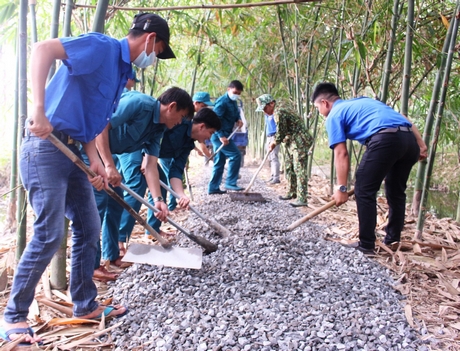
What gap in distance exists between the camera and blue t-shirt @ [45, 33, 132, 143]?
1571mm

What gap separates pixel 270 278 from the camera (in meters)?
2.36

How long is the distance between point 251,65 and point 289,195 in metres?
3.22

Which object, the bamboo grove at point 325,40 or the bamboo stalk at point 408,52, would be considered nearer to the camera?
the bamboo grove at point 325,40

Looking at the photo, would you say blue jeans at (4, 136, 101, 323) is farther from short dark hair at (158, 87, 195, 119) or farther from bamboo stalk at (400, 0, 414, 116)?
bamboo stalk at (400, 0, 414, 116)

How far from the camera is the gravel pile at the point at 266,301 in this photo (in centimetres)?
171

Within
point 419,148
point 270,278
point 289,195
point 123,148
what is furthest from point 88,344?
point 289,195

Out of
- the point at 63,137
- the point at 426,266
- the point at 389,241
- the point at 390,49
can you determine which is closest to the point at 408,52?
the point at 390,49

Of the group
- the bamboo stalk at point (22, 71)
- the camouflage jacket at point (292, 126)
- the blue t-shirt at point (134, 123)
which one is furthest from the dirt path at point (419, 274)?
Result: the camouflage jacket at point (292, 126)

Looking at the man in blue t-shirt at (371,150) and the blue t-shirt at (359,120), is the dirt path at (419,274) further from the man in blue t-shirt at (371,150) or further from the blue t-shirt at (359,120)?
the blue t-shirt at (359,120)

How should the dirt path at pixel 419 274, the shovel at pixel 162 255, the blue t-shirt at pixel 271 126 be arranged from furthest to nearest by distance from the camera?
the blue t-shirt at pixel 271 126 → the shovel at pixel 162 255 → the dirt path at pixel 419 274

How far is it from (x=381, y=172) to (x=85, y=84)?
221cm

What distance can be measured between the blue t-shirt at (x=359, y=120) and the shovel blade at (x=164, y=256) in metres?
1.39

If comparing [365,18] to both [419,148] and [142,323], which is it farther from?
[142,323]

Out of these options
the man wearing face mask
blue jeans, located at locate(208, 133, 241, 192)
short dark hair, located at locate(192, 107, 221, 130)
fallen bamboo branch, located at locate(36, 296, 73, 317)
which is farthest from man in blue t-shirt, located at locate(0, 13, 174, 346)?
blue jeans, located at locate(208, 133, 241, 192)
